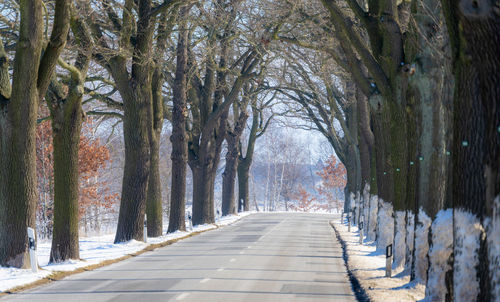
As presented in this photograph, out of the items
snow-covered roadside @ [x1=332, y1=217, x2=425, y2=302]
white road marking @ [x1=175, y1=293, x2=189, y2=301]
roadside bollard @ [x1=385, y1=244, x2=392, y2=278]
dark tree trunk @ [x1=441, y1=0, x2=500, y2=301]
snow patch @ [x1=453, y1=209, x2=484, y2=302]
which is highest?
dark tree trunk @ [x1=441, y1=0, x2=500, y2=301]

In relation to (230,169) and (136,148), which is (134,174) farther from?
(230,169)

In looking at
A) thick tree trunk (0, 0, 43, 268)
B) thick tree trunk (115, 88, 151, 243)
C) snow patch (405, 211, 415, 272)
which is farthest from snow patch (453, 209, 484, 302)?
thick tree trunk (115, 88, 151, 243)

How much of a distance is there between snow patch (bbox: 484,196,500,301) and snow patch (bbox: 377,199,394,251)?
1467 cm

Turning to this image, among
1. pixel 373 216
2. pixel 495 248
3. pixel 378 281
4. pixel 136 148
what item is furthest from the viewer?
pixel 373 216

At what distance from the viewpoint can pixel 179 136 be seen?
3155 centimetres

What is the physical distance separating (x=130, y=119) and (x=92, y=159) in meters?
19.1

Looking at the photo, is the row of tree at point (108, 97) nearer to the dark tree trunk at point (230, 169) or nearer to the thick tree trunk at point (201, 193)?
the thick tree trunk at point (201, 193)

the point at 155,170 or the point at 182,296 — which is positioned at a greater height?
the point at 155,170

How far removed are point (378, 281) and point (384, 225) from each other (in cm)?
780

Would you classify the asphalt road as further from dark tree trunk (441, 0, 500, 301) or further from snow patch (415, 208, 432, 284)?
dark tree trunk (441, 0, 500, 301)

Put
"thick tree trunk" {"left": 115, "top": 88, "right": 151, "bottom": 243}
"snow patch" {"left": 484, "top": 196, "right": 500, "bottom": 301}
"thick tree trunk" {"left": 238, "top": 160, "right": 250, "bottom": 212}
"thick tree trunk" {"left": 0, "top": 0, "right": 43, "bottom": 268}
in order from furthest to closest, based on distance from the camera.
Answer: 1. "thick tree trunk" {"left": 238, "top": 160, "right": 250, "bottom": 212}
2. "thick tree trunk" {"left": 115, "top": 88, "right": 151, "bottom": 243}
3. "thick tree trunk" {"left": 0, "top": 0, "right": 43, "bottom": 268}
4. "snow patch" {"left": 484, "top": 196, "right": 500, "bottom": 301}

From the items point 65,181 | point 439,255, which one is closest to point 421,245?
point 439,255

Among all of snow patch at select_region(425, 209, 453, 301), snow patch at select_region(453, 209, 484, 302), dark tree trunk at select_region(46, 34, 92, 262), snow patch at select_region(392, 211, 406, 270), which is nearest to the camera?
snow patch at select_region(453, 209, 484, 302)

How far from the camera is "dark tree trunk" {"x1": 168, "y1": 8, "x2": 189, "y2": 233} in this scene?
30844mm
